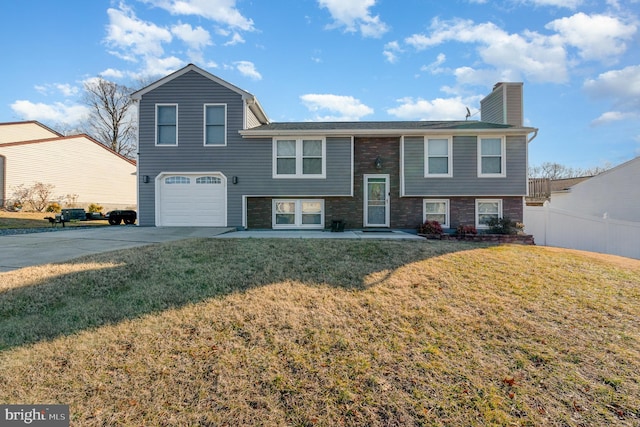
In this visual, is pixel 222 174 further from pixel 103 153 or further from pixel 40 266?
pixel 103 153

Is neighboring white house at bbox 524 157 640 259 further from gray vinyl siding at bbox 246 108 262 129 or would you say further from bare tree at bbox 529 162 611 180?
bare tree at bbox 529 162 611 180

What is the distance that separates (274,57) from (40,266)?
10.9 meters

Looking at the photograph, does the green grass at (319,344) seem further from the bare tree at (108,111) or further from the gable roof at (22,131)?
the bare tree at (108,111)

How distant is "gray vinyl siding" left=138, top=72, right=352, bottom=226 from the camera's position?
36.4 feet

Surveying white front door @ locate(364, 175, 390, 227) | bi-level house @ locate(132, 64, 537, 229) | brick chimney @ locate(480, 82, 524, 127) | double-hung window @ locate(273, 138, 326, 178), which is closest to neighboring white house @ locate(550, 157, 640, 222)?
brick chimney @ locate(480, 82, 524, 127)

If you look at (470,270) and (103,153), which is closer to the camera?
(470,270)

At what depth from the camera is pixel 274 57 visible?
1217 centimetres

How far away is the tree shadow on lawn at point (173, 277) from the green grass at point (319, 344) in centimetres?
3

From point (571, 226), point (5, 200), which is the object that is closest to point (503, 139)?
point (571, 226)

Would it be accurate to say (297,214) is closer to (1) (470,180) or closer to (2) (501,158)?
(1) (470,180)

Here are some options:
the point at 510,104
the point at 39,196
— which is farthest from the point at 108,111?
the point at 510,104

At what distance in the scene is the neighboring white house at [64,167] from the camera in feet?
56.7

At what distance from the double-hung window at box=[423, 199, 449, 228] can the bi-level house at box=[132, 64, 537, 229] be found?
4cm

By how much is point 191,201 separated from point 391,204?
813 cm
